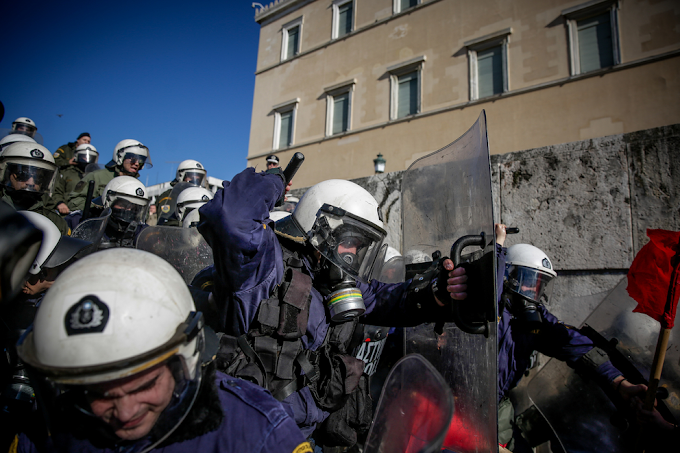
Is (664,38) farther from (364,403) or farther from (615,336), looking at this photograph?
(364,403)

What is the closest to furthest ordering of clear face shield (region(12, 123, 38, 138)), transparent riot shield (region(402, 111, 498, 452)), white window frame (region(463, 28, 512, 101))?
transparent riot shield (region(402, 111, 498, 452)) < clear face shield (region(12, 123, 38, 138)) < white window frame (region(463, 28, 512, 101))

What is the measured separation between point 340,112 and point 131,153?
1083 centimetres

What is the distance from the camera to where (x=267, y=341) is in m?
1.85

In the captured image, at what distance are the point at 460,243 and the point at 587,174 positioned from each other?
354 cm

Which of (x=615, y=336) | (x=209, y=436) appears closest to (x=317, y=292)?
(x=209, y=436)

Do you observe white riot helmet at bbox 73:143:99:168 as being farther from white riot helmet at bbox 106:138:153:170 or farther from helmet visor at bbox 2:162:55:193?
helmet visor at bbox 2:162:55:193

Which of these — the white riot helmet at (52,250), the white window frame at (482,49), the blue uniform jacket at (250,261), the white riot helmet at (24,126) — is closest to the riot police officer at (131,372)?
the blue uniform jacket at (250,261)

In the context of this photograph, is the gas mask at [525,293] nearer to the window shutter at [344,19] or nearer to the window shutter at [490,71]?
the window shutter at [490,71]

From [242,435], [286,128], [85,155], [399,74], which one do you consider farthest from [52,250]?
[286,128]

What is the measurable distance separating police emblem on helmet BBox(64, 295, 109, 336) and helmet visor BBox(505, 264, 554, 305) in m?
3.18

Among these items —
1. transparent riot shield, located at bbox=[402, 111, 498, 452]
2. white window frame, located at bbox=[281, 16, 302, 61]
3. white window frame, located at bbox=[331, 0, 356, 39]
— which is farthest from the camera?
white window frame, located at bbox=[281, 16, 302, 61]

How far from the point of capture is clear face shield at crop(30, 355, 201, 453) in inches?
40.8

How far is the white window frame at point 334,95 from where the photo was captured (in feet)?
47.1

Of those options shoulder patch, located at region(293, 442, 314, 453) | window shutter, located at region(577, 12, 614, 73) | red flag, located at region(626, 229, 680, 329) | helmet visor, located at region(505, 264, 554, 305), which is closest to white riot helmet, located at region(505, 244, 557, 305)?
helmet visor, located at region(505, 264, 554, 305)
